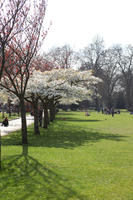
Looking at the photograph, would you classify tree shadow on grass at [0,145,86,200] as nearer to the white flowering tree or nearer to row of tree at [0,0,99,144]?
row of tree at [0,0,99,144]


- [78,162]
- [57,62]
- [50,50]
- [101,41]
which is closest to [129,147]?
[78,162]

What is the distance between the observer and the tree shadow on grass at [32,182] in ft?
23.3

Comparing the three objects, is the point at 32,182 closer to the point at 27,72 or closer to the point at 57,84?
the point at 27,72

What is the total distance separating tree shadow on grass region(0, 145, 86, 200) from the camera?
23.3 feet

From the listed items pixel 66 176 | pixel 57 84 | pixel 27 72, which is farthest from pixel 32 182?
pixel 57 84

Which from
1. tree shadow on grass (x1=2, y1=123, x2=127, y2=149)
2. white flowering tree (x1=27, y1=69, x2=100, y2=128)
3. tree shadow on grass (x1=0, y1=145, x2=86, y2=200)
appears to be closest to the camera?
tree shadow on grass (x1=0, y1=145, x2=86, y2=200)

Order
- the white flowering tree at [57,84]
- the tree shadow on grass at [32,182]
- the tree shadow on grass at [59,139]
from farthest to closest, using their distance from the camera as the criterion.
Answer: the white flowering tree at [57,84] → the tree shadow on grass at [59,139] → the tree shadow on grass at [32,182]

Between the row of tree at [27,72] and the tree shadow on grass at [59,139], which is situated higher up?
the row of tree at [27,72]

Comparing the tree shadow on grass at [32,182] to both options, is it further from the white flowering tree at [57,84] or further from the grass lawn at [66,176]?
the white flowering tree at [57,84]

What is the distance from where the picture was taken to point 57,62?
48094 millimetres

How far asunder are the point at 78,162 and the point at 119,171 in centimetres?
193

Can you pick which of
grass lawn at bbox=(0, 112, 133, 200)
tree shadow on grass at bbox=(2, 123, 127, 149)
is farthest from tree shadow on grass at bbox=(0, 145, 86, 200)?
tree shadow on grass at bbox=(2, 123, 127, 149)

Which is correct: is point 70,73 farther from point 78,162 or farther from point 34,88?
point 78,162

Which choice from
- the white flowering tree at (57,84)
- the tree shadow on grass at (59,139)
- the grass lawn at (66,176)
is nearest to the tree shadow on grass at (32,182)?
the grass lawn at (66,176)
